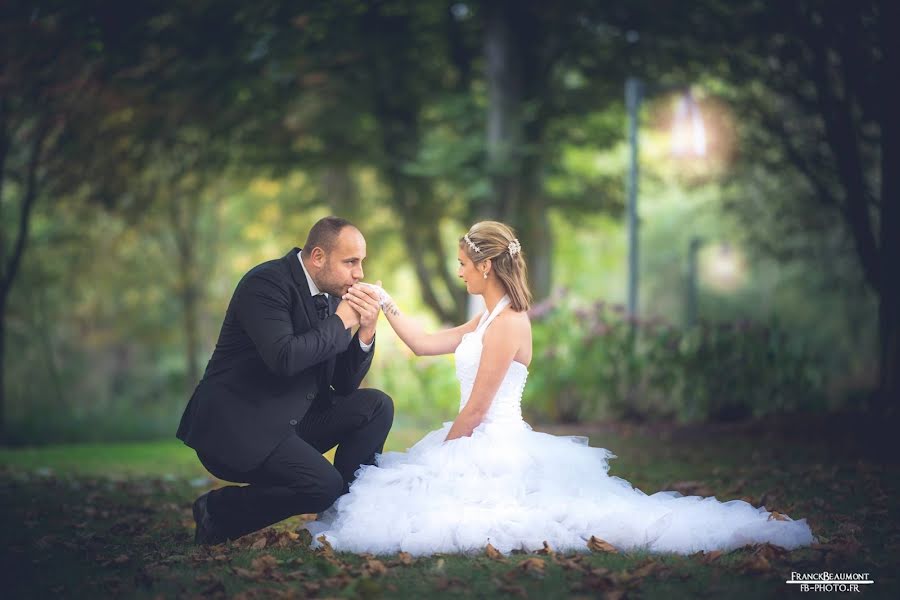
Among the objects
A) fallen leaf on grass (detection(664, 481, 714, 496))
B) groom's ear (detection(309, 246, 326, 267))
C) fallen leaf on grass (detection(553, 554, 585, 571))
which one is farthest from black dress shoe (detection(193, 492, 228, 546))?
fallen leaf on grass (detection(664, 481, 714, 496))

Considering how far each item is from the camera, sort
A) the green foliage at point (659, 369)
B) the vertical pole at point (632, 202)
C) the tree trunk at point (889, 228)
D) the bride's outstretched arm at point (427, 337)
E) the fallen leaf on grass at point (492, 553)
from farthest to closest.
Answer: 1. the vertical pole at point (632, 202)
2. the green foliage at point (659, 369)
3. the tree trunk at point (889, 228)
4. the bride's outstretched arm at point (427, 337)
5. the fallen leaf on grass at point (492, 553)

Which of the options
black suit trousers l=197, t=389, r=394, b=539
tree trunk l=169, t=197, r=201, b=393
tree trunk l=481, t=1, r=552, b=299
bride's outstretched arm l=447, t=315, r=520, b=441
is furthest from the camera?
tree trunk l=169, t=197, r=201, b=393

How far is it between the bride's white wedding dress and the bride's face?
0.70 feet

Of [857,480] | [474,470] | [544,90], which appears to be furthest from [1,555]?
[544,90]

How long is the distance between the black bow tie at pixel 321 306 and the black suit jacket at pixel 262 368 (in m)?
0.12

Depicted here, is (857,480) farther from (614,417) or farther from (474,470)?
(614,417)

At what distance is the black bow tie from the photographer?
18.0ft

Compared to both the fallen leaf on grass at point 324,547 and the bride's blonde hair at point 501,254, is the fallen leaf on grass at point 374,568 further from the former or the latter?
the bride's blonde hair at point 501,254

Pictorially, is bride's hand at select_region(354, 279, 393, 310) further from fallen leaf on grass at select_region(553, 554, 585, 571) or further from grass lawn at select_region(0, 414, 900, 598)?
fallen leaf on grass at select_region(553, 554, 585, 571)

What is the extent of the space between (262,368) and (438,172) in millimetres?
9672

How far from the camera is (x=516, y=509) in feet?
16.4

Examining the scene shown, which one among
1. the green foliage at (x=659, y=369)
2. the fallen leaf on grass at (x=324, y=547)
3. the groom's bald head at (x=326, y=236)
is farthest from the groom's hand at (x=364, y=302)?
the green foliage at (x=659, y=369)

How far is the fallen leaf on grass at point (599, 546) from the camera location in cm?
481

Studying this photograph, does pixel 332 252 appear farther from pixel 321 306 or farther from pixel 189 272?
pixel 189 272
